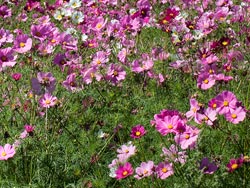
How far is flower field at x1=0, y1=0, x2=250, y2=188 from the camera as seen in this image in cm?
207

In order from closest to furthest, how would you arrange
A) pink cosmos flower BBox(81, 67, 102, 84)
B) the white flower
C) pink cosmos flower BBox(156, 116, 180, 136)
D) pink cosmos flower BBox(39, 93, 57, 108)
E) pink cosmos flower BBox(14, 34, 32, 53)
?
pink cosmos flower BBox(156, 116, 180, 136), pink cosmos flower BBox(39, 93, 57, 108), pink cosmos flower BBox(14, 34, 32, 53), pink cosmos flower BBox(81, 67, 102, 84), the white flower

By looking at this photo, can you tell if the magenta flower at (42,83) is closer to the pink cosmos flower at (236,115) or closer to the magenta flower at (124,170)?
the magenta flower at (124,170)

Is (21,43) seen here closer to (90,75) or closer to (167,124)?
(90,75)

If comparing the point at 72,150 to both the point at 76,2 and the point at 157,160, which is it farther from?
the point at 76,2

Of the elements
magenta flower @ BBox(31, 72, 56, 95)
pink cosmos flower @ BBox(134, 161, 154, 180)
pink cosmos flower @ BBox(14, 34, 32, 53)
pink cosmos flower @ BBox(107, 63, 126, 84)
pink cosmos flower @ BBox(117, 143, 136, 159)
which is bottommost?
pink cosmos flower @ BBox(107, 63, 126, 84)

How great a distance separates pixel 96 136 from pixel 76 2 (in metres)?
1.89

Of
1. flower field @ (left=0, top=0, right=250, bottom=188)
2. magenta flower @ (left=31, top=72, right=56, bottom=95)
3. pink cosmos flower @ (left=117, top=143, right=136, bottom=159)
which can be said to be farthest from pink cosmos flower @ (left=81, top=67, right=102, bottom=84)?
pink cosmos flower @ (left=117, top=143, right=136, bottom=159)

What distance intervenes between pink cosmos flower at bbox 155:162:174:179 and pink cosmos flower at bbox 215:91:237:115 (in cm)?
28

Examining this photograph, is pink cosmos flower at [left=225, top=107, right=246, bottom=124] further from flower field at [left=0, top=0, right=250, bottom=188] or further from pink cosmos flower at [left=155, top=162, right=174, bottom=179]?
pink cosmos flower at [left=155, top=162, right=174, bottom=179]

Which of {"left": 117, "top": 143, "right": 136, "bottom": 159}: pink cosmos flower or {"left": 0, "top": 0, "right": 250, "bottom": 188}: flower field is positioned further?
{"left": 117, "top": 143, "right": 136, "bottom": 159}: pink cosmos flower

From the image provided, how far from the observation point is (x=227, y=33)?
142 inches

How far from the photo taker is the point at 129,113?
2.92 meters

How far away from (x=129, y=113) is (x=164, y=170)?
0.90m

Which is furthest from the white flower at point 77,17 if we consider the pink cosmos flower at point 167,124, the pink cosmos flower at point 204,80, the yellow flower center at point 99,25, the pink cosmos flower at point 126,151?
the pink cosmos flower at point 167,124
